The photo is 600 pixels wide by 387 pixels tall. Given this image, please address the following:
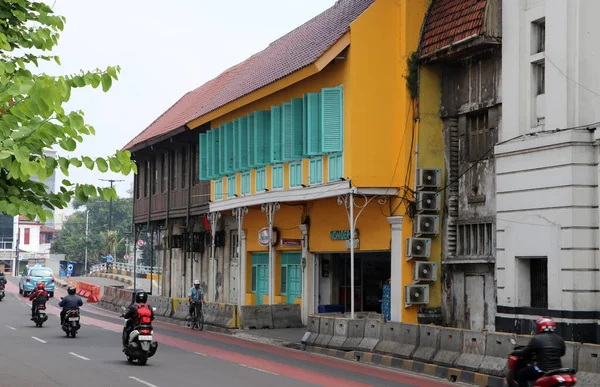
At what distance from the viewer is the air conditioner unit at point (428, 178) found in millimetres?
27125

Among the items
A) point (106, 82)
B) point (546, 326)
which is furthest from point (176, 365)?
point (106, 82)

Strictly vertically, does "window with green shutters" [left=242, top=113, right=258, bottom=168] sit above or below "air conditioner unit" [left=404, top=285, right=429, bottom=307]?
above

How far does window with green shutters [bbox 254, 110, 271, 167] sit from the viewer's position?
33438 millimetres

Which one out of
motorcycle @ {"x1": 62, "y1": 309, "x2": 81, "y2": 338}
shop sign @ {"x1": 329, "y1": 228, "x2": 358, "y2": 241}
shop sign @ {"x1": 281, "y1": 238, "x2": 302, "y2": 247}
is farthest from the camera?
shop sign @ {"x1": 281, "y1": 238, "x2": 302, "y2": 247}

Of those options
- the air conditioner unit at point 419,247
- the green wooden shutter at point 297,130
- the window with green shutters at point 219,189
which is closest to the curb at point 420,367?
the air conditioner unit at point 419,247

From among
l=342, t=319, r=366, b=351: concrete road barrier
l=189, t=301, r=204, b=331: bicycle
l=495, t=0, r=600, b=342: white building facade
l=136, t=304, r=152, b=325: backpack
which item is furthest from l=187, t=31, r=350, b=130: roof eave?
l=136, t=304, r=152, b=325: backpack

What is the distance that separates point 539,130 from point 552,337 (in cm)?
1076

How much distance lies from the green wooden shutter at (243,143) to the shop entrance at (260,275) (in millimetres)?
4645

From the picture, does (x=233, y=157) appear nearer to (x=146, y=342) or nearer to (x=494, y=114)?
(x=494, y=114)

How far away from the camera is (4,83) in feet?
31.8

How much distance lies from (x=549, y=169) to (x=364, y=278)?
492 inches

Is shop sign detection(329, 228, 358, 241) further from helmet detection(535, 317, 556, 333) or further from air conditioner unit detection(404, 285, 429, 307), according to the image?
helmet detection(535, 317, 556, 333)

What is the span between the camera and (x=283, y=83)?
30156mm

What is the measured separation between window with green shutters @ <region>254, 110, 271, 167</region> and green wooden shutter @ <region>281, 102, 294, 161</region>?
7.16 feet
